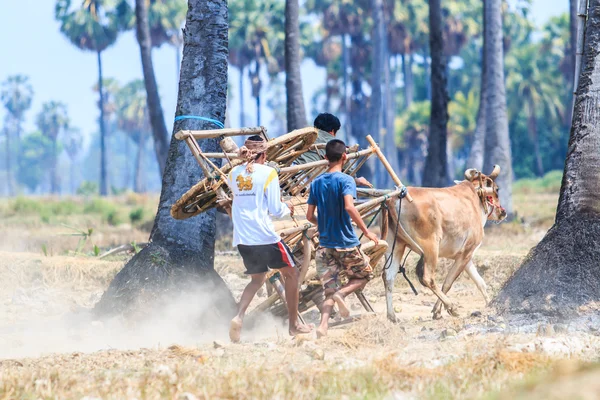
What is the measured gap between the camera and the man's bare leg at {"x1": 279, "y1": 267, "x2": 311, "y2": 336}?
916cm

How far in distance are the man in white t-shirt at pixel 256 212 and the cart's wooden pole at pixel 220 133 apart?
46 cm

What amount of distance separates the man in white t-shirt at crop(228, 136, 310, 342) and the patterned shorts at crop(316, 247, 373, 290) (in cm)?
50

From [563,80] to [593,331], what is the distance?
187ft

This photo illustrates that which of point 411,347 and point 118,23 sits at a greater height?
point 118,23

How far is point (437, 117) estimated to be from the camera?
76.3 feet

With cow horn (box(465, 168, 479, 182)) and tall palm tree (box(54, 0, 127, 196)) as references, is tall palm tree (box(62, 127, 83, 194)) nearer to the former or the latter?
tall palm tree (box(54, 0, 127, 196))

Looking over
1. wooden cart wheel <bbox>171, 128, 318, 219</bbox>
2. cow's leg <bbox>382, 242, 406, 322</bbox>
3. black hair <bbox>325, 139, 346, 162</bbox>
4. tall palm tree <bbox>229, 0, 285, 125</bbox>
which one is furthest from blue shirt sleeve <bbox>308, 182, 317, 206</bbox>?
tall palm tree <bbox>229, 0, 285, 125</bbox>

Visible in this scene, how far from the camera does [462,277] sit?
15.0m

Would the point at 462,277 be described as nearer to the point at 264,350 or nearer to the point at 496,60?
the point at 264,350

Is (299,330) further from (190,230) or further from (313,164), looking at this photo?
(190,230)

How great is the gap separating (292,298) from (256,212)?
3.41 ft

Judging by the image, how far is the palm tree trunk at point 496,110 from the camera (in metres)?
24.4

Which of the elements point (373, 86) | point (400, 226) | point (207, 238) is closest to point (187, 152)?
point (207, 238)

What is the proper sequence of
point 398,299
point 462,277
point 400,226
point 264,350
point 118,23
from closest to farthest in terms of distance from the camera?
point 264,350 → point 400,226 → point 398,299 → point 462,277 → point 118,23
